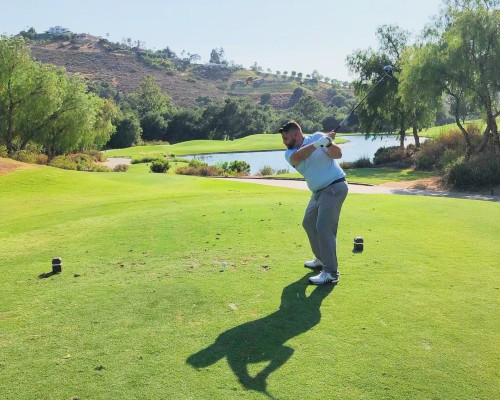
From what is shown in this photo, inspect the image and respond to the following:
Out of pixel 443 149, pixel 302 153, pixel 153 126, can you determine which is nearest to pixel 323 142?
pixel 302 153

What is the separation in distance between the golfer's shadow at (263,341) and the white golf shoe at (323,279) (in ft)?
1.52

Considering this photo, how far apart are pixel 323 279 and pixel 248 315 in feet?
5.11

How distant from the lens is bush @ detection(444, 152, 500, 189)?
1117 inches

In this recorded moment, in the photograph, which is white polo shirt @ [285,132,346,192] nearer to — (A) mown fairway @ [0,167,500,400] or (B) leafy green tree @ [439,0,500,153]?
(A) mown fairway @ [0,167,500,400]

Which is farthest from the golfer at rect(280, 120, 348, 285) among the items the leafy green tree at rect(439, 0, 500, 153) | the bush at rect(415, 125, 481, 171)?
the bush at rect(415, 125, 481, 171)

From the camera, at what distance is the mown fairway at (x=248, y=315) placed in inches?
171

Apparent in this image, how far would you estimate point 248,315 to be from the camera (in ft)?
19.0

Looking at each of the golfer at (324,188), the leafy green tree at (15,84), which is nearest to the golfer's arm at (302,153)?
the golfer at (324,188)

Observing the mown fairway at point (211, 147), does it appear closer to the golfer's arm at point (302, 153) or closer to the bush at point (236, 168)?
the bush at point (236, 168)

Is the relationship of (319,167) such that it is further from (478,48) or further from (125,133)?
(125,133)

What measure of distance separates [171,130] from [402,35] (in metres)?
71.7

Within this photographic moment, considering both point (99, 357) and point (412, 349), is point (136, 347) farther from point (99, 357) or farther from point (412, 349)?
point (412, 349)

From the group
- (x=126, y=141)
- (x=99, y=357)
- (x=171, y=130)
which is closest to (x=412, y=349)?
(x=99, y=357)

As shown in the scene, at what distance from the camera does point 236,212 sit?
1312 cm
